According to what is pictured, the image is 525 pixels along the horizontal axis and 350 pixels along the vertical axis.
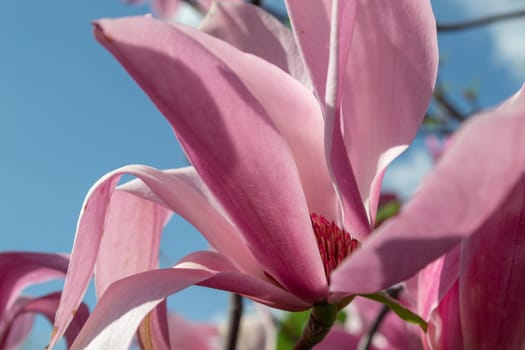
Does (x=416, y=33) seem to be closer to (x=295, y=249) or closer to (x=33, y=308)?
(x=295, y=249)

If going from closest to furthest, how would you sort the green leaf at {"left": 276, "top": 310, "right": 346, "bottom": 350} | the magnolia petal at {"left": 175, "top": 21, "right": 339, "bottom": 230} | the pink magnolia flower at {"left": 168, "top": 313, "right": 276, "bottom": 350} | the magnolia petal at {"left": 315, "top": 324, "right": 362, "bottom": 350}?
the magnolia petal at {"left": 175, "top": 21, "right": 339, "bottom": 230} → the magnolia petal at {"left": 315, "top": 324, "right": 362, "bottom": 350} → the pink magnolia flower at {"left": 168, "top": 313, "right": 276, "bottom": 350} → the green leaf at {"left": 276, "top": 310, "right": 346, "bottom": 350}

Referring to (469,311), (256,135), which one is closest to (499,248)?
(469,311)

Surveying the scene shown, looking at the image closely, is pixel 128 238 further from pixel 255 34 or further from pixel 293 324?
pixel 293 324

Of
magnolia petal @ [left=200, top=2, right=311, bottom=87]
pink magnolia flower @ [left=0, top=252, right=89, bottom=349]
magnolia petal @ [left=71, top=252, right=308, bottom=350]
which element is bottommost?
pink magnolia flower @ [left=0, top=252, right=89, bottom=349]

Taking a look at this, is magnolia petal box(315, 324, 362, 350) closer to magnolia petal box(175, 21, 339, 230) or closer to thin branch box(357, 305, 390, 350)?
thin branch box(357, 305, 390, 350)

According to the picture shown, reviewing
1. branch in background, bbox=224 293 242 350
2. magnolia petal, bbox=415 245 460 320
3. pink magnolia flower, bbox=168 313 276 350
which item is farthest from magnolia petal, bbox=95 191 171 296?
pink magnolia flower, bbox=168 313 276 350

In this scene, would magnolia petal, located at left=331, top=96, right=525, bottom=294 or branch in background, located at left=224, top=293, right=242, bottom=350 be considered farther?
branch in background, located at left=224, top=293, right=242, bottom=350
